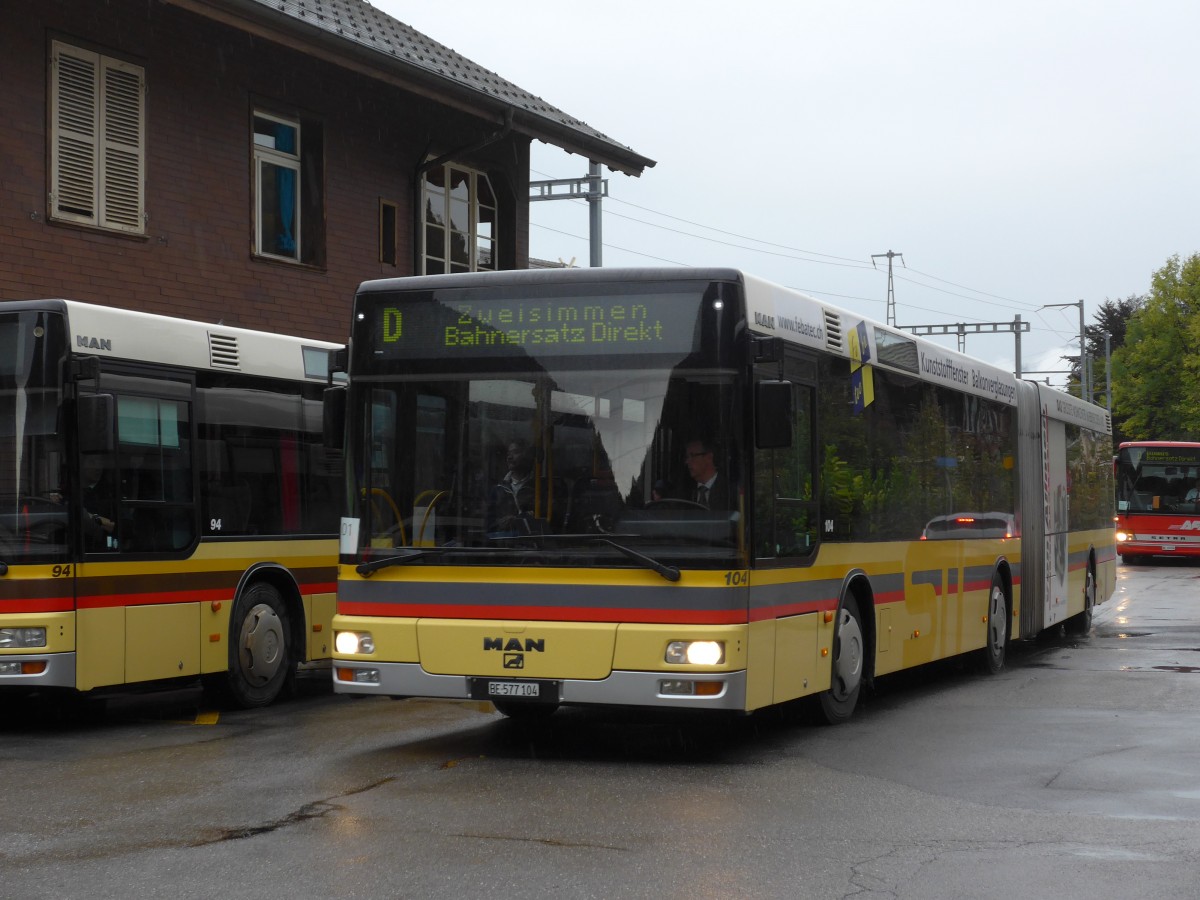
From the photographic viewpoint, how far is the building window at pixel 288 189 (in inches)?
805

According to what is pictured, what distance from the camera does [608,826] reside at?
298 inches

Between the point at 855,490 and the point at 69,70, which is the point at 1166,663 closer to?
the point at 855,490

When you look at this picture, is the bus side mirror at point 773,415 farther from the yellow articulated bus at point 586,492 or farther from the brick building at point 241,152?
the brick building at point 241,152

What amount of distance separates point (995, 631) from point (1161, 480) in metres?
31.4

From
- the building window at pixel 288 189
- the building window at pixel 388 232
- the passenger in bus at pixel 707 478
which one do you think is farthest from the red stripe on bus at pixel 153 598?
the building window at pixel 388 232

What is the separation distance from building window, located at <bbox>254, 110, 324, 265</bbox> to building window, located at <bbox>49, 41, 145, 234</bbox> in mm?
2077

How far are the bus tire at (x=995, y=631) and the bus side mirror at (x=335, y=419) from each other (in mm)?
7217

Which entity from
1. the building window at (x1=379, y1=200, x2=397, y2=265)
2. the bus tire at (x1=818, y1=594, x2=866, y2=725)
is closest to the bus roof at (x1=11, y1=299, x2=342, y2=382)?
the bus tire at (x1=818, y1=594, x2=866, y2=725)

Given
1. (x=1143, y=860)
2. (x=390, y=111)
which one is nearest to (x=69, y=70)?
(x=390, y=111)

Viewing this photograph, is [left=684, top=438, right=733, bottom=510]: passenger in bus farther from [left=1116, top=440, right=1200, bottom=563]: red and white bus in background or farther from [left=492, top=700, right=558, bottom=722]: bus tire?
[left=1116, top=440, right=1200, bottom=563]: red and white bus in background

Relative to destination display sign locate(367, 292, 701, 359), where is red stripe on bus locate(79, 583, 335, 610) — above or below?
below

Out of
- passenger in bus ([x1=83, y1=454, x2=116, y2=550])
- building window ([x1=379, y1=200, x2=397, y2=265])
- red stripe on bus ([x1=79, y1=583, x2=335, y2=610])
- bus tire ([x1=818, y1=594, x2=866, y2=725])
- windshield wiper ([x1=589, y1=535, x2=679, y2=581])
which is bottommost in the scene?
bus tire ([x1=818, y1=594, x2=866, y2=725])

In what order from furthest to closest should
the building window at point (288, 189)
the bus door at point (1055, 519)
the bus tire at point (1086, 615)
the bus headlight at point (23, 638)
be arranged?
the building window at point (288, 189), the bus tire at point (1086, 615), the bus door at point (1055, 519), the bus headlight at point (23, 638)

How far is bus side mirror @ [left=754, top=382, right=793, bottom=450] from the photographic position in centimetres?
934
